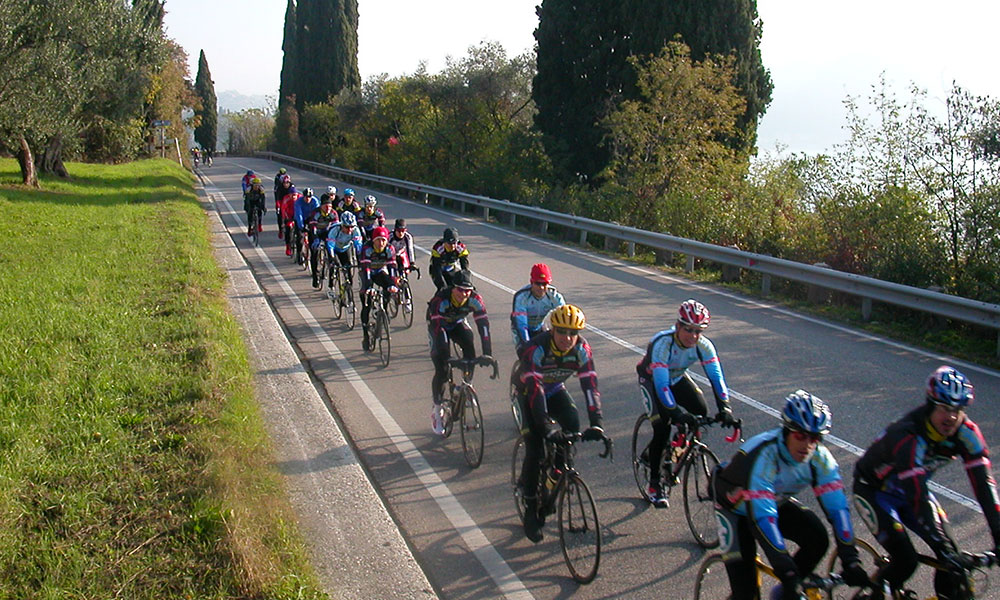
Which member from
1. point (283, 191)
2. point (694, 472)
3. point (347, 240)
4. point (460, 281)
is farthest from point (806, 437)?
point (283, 191)

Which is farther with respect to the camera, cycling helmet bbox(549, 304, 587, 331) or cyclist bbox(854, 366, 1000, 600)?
cycling helmet bbox(549, 304, 587, 331)

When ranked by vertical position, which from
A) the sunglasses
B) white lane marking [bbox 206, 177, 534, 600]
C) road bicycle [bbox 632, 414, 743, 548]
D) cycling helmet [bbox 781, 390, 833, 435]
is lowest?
white lane marking [bbox 206, 177, 534, 600]

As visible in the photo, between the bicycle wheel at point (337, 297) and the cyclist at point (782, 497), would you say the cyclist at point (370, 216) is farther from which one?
the cyclist at point (782, 497)

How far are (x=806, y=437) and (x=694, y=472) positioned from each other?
2.07 meters

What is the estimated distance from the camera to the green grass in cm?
490

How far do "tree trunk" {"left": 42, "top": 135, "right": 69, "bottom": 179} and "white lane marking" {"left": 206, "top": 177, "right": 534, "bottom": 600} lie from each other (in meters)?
24.5

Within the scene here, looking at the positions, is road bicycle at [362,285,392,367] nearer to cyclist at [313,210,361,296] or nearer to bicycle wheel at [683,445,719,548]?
cyclist at [313,210,361,296]

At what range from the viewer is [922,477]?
436 centimetres

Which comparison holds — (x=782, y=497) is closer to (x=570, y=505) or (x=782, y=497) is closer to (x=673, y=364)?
(x=570, y=505)

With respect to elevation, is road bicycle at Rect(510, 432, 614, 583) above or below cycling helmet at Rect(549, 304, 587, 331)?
below

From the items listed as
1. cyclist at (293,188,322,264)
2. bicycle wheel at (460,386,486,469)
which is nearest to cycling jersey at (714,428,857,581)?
bicycle wheel at (460,386,486,469)

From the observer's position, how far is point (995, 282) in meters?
12.1

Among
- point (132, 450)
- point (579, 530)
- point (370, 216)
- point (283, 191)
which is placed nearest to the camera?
point (579, 530)

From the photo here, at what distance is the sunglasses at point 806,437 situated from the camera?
407 cm
